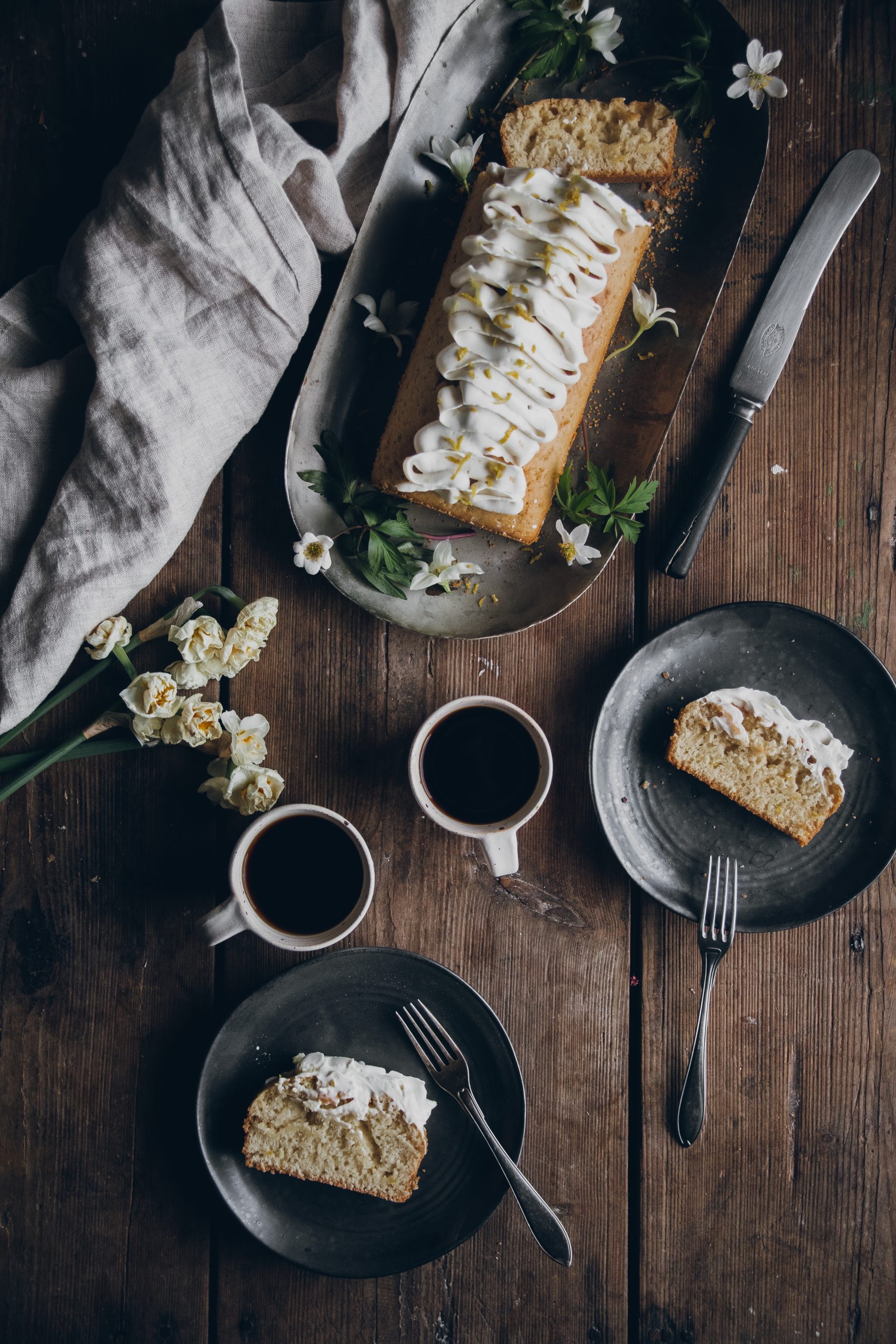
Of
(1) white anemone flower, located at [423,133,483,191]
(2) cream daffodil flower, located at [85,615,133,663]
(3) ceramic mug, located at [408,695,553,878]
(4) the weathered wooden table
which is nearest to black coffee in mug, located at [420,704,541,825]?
(3) ceramic mug, located at [408,695,553,878]

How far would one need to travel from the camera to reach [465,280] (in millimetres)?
1341

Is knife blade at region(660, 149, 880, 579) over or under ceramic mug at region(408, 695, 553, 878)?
over

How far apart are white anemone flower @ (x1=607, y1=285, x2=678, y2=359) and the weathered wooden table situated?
0.38 ft

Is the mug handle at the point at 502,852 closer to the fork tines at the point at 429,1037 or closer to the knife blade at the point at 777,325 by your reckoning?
the fork tines at the point at 429,1037

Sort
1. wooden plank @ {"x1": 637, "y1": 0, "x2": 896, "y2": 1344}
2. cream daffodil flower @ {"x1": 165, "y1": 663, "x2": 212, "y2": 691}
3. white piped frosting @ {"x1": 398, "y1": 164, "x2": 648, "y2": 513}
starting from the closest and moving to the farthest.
Result: white piped frosting @ {"x1": 398, "y1": 164, "x2": 648, "y2": 513} → cream daffodil flower @ {"x1": 165, "y1": 663, "x2": 212, "y2": 691} → wooden plank @ {"x1": 637, "y1": 0, "x2": 896, "y2": 1344}

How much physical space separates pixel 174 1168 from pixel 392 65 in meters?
2.02

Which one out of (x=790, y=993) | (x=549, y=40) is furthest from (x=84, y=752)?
(x=549, y=40)

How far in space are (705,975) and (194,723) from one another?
102 centimetres

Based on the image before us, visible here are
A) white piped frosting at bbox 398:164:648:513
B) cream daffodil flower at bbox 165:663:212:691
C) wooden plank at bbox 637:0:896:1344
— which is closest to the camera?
white piped frosting at bbox 398:164:648:513

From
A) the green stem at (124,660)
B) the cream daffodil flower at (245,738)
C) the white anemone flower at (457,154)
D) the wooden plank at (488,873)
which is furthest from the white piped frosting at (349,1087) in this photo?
the white anemone flower at (457,154)

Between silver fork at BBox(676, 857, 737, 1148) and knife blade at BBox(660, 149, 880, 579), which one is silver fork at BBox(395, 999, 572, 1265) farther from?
knife blade at BBox(660, 149, 880, 579)

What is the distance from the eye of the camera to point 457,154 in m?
1.39

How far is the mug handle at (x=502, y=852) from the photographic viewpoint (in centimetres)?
138

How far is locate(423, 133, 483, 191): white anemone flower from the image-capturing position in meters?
1.40
